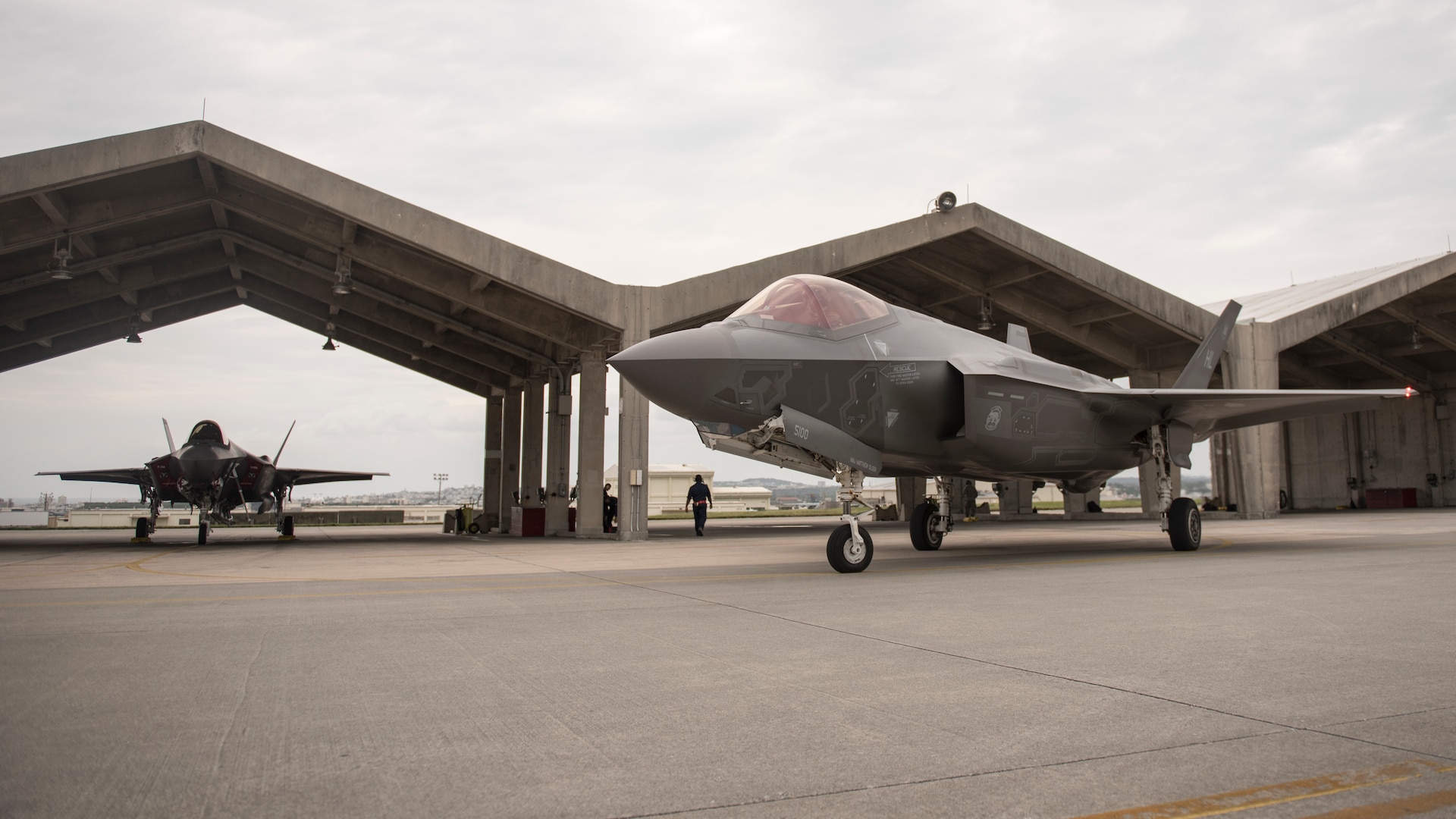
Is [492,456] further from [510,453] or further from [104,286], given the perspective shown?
[104,286]

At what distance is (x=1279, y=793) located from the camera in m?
2.52

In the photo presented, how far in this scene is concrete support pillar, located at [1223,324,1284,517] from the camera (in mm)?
25141

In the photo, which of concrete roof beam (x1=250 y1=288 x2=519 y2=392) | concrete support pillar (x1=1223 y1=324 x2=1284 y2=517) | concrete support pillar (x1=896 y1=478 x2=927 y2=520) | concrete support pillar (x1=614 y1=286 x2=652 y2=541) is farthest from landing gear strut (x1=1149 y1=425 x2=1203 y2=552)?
concrete roof beam (x1=250 y1=288 x2=519 y2=392)

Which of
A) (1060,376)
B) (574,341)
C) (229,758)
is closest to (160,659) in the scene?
(229,758)

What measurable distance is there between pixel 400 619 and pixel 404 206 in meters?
13.0

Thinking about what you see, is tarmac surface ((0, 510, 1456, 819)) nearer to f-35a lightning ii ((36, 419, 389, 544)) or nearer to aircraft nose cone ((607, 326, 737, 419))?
aircraft nose cone ((607, 326, 737, 419))

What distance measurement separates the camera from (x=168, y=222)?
64.3 feet

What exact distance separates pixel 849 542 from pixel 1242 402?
7415 millimetres

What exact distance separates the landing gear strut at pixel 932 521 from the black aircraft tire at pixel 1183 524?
→ 3.26 m

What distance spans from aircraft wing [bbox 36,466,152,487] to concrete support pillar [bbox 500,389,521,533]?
11570 mm

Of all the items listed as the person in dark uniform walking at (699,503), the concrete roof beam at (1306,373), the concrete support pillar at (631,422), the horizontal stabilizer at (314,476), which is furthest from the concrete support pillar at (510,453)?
the concrete roof beam at (1306,373)

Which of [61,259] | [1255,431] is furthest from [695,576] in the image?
[1255,431]

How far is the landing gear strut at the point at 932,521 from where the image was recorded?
14.2m

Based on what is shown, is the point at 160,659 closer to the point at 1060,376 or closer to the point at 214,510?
the point at 1060,376
